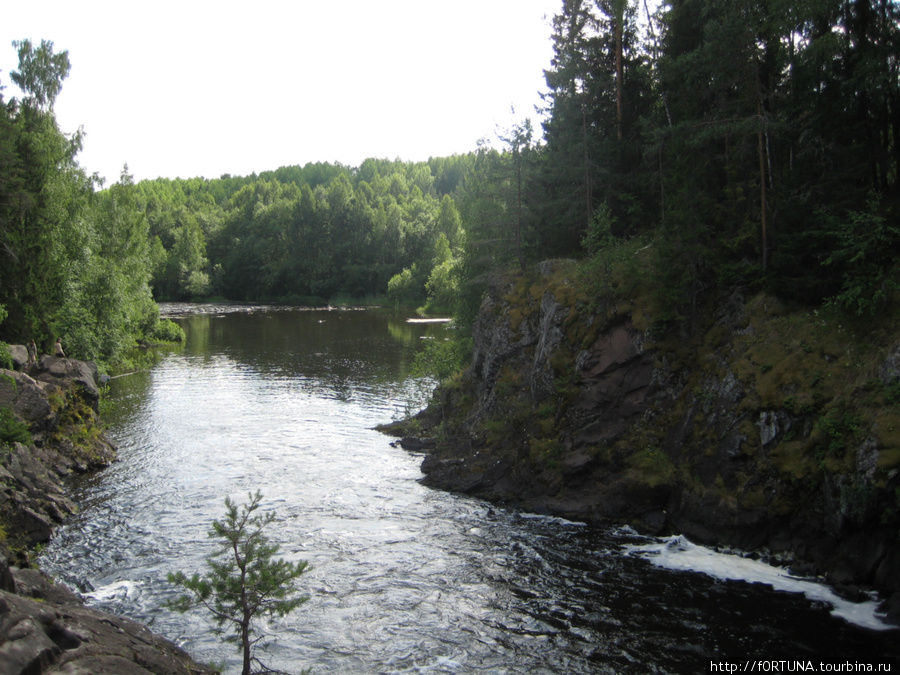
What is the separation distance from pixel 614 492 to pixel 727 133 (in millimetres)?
13388

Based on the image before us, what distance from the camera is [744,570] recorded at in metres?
17.2

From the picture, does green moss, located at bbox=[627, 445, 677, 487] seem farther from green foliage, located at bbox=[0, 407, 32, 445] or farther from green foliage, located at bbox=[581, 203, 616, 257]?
green foliage, located at bbox=[0, 407, 32, 445]

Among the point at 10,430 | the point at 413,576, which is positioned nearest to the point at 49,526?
the point at 10,430

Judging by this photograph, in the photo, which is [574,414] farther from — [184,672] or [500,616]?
[184,672]

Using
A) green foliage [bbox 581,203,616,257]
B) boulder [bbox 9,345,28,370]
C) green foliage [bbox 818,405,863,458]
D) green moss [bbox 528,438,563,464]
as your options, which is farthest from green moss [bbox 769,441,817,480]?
boulder [bbox 9,345,28,370]

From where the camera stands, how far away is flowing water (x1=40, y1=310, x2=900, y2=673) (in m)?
13.8

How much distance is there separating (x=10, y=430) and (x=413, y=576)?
14590 millimetres

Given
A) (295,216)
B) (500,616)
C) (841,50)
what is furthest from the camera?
(295,216)

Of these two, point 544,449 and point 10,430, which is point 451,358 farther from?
point 10,430

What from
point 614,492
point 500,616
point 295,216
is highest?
point 295,216

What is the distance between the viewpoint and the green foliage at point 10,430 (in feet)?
69.7

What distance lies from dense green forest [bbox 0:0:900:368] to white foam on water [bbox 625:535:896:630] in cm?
800

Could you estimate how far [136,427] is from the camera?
33.5 meters

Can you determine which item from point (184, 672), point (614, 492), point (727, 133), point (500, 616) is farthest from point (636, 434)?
point (184, 672)
